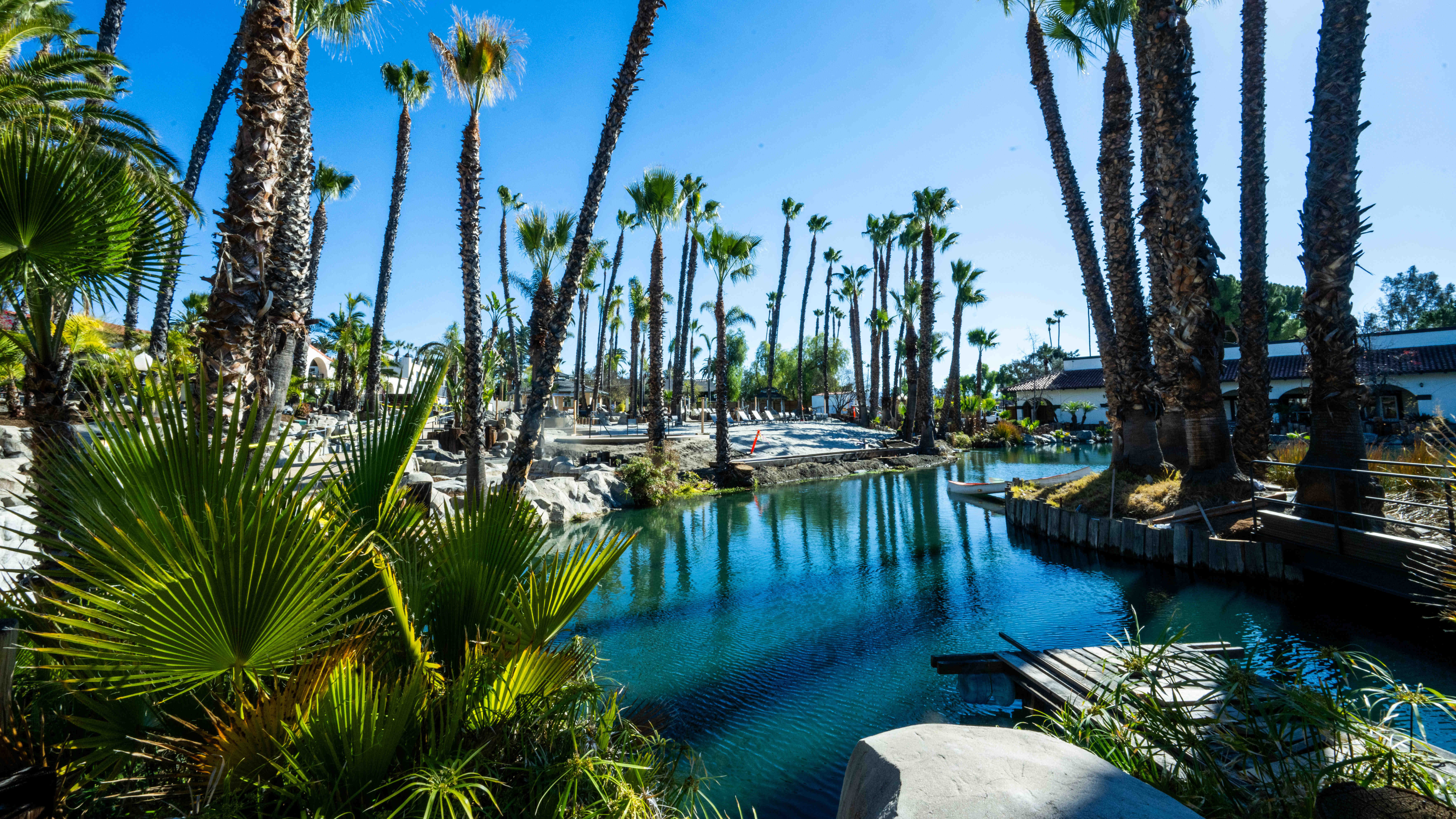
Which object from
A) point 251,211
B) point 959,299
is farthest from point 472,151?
point 959,299

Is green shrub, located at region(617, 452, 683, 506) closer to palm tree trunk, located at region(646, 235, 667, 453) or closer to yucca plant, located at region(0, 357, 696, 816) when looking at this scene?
palm tree trunk, located at region(646, 235, 667, 453)

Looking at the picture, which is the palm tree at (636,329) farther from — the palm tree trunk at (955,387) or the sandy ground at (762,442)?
the palm tree trunk at (955,387)

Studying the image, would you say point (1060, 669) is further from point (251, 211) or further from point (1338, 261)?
point (251, 211)

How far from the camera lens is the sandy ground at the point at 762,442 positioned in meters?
26.4

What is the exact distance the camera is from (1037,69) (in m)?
16.2

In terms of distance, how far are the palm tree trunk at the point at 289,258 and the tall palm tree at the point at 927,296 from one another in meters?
27.9

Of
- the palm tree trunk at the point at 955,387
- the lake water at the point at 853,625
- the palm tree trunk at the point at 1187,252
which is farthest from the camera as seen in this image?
the palm tree trunk at the point at 955,387

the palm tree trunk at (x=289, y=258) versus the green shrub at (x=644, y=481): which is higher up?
the palm tree trunk at (x=289, y=258)

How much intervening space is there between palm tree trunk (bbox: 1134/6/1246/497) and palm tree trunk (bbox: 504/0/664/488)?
8.83 metres

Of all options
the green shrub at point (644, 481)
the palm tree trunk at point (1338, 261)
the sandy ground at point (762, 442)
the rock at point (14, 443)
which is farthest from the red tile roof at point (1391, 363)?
the rock at point (14, 443)

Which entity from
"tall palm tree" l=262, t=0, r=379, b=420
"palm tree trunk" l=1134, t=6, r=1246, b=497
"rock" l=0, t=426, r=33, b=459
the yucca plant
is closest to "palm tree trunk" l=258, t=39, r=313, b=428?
"tall palm tree" l=262, t=0, r=379, b=420

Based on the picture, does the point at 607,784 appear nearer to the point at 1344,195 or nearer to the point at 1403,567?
the point at 1403,567

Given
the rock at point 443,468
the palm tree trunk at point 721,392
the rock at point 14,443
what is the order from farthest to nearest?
the palm tree trunk at point 721,392 → the rock at point 443,468 → the rock at point 14,443

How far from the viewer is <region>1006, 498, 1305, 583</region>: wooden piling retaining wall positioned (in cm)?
926
